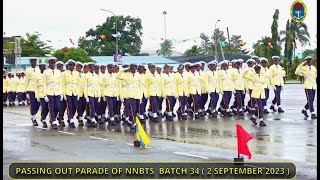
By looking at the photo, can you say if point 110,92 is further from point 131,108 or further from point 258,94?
point 258,94

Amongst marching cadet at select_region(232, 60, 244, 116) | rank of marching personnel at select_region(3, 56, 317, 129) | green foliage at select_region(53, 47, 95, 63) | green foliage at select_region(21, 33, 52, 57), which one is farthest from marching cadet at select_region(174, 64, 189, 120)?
green foliage at select_region(21, 33, 52, 57)

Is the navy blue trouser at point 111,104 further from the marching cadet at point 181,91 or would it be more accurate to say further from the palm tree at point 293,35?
the palm tree at point 293,35

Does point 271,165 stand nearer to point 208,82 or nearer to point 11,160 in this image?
point 11,160

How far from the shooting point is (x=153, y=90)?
814 inches

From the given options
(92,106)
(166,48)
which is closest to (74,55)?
(92,106)

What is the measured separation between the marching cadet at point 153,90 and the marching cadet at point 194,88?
112 cm

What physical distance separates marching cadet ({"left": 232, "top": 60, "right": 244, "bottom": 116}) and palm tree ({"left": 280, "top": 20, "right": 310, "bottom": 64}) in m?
49.5

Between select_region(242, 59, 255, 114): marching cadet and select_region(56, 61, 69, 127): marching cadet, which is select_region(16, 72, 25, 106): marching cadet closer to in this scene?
select_region(56, 61, 69, 127): marching cadet

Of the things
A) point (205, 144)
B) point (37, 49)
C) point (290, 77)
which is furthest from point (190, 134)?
point (37, 49)

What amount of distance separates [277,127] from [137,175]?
7.92m

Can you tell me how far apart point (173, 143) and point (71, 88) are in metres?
5.72

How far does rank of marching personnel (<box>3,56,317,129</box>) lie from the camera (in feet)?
59.5

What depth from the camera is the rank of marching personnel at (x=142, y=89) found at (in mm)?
18125

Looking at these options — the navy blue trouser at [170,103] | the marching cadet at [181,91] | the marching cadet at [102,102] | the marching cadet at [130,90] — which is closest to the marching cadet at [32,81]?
the marching cadet at [102,102]
